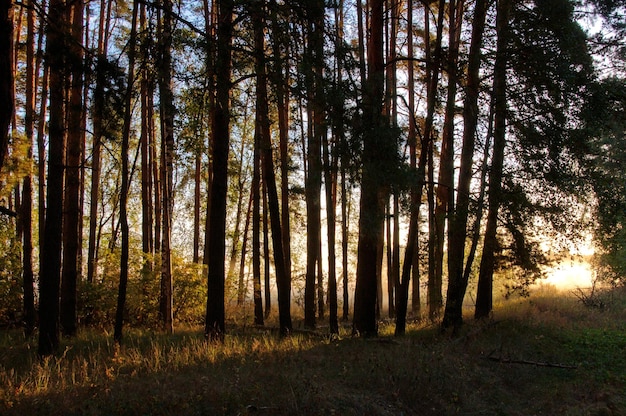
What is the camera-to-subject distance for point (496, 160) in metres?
11.9

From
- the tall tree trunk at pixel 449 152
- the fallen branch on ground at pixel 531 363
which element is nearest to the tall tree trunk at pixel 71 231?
the tall tree trunk at pixel 449 152

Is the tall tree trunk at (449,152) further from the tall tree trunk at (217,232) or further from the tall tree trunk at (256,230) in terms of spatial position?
the tall tree trunk at (256,230)

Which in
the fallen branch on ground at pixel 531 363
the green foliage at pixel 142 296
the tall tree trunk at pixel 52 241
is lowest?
the fallen branch on ground at pixel 531 363

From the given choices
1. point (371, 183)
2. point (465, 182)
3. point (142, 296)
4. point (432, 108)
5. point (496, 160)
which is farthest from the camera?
point (142, 296)

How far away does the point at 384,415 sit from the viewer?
563 cm

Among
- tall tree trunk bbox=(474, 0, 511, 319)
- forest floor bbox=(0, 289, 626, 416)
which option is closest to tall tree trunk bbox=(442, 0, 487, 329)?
tall tree trunk bbox=(474, 0, 511, 319)

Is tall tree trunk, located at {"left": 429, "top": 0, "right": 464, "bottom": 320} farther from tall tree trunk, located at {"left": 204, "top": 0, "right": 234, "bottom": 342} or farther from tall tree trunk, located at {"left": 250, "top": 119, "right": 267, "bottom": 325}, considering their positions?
tall tree trunk, located at {"left": 250, "top": 119, "right": 267, "bottom": 325}

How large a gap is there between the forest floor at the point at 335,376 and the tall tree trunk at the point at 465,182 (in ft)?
2.24

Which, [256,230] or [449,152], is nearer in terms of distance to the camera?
[449,152]

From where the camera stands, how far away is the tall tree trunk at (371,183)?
7.20m

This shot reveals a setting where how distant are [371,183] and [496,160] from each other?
5.96 metres

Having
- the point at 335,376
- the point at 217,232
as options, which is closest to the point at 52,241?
the point at 217,232

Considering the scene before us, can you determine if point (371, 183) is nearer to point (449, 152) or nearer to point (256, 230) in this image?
point (449, 152)

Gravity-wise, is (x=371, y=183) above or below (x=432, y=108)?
below
